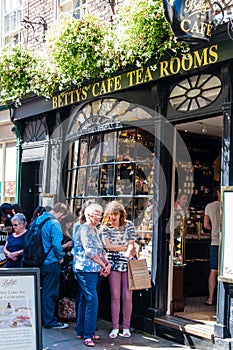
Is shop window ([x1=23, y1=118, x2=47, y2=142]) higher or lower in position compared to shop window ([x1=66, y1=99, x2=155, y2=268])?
higher

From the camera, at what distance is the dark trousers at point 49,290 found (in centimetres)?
757

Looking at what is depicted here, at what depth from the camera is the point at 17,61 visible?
9.81 m

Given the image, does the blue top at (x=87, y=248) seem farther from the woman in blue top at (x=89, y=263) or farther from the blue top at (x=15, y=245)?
the blue top at (x=15, y=245)

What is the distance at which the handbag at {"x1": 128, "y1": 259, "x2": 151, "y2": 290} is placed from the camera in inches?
283

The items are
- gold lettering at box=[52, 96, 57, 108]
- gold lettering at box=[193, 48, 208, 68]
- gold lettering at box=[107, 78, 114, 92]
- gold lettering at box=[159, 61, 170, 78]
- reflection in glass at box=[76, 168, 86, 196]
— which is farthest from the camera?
gold lettering at box=[52, 96, 57, 108]

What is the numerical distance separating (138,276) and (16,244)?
1965mm

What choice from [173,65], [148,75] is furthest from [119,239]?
[173,65]

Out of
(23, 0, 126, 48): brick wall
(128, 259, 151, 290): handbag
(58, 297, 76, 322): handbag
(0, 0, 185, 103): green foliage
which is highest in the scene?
(23, 0, 126, 48): brick wall

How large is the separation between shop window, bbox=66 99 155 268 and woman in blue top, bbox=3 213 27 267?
4.39 ft

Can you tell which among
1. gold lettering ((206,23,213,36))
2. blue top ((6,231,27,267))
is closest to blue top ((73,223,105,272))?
blue top ((6,231,27,267))

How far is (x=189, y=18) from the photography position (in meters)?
5.76

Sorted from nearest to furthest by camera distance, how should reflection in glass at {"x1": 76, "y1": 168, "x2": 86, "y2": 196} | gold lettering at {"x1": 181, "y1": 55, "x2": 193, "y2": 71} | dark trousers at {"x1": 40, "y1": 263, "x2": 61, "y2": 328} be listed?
1. gold lettering at {"x1": 181, "y1": 55, "x2": 193, "y2": 71}
2. dark trousers at {"x1": 40, "y1": 263, "x2": 61, "y2": 328}
3. reflection in glass at {"x1": 76, "y1": 168, "x2": 86, "y2": 196}

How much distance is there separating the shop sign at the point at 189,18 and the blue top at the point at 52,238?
3.15 m

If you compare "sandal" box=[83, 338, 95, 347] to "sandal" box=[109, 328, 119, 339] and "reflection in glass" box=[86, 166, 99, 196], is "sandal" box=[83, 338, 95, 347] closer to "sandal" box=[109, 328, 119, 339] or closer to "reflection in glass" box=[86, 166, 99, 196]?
"sandal" box=[109, 328, 119, 339]
